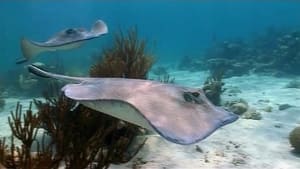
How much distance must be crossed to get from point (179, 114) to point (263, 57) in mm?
21817

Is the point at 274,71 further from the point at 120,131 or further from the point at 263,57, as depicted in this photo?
the point at 120,131

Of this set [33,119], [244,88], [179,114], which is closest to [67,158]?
[33,119]

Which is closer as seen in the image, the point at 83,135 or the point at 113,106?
the point at 113,106

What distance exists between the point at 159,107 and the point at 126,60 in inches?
193

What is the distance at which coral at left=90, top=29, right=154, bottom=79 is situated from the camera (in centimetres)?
691

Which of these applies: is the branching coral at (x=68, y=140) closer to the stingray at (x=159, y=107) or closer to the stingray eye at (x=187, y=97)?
the stingray at (x=159, y=107)

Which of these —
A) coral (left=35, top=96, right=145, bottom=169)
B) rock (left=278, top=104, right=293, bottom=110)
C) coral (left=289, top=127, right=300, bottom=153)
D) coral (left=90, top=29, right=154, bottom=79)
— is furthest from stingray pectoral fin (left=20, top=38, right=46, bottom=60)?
rock (left=278, top=104, right=293, bottom=110)

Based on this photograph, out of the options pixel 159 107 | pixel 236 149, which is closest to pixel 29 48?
pixel 236 149

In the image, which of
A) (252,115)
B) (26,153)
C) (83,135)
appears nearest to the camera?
(26,153)

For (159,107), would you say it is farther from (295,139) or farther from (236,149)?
(295,139)

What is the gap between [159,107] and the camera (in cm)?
327

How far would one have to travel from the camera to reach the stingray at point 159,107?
2.93 meters

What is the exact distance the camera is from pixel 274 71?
20.4m

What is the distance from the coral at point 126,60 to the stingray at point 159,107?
2.92m
